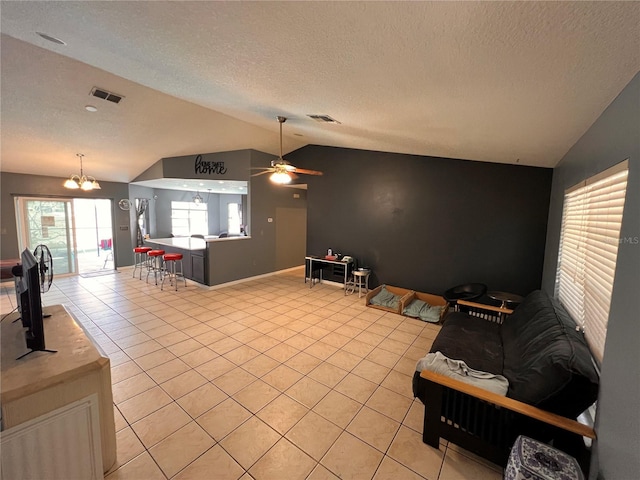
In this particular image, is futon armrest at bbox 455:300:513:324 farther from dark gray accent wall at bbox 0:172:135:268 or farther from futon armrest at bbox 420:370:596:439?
dark gray accent wall at bbox 0:172:135:268

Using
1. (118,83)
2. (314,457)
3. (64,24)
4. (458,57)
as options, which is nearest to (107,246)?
(118,83)

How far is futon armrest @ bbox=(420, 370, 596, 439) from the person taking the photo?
57.4 inches

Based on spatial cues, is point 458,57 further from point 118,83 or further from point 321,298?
point 321,298

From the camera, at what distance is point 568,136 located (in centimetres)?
234

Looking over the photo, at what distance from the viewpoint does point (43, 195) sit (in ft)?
20.2

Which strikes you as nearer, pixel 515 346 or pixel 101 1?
pixel 101 1

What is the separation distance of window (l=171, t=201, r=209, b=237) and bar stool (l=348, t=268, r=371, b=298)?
7.51m

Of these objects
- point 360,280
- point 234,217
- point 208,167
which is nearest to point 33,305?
point 360,280

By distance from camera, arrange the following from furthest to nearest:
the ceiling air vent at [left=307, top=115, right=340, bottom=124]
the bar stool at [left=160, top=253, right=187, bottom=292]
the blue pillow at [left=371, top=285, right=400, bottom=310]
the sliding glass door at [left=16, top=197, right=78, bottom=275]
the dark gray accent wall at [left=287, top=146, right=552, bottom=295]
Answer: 1. the sliding glass door at [left=16, top=197, right=78, bottom=275]
2. the bar stool at [left=160, top=253, right=187, bottom=292]
3. the blue pillow at [left=371, top=285, right=400, bottom=310]
4. the dark gray accent wall at [left=287, top=146, right=552, bottom=295]
5. the ceiling air vent at [left=307, top=115, right=340, bottom=124]

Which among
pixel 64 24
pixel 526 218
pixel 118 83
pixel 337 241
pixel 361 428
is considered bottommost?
pixel 361 428

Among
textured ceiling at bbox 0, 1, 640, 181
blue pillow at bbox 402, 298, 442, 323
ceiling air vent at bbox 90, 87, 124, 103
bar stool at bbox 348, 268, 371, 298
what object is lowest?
blue pillow at bbox 402, 298, 442, 323

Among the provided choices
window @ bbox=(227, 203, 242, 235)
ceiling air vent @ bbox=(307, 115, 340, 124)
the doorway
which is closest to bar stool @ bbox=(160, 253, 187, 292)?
the doorway

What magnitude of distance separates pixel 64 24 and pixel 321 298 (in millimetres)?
4711

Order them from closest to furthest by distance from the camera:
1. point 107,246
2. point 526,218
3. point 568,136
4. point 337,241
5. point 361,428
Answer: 1. point 361,428
2. point 568,136
3. point 526,218
4. point 337,241
5. point 107,246
